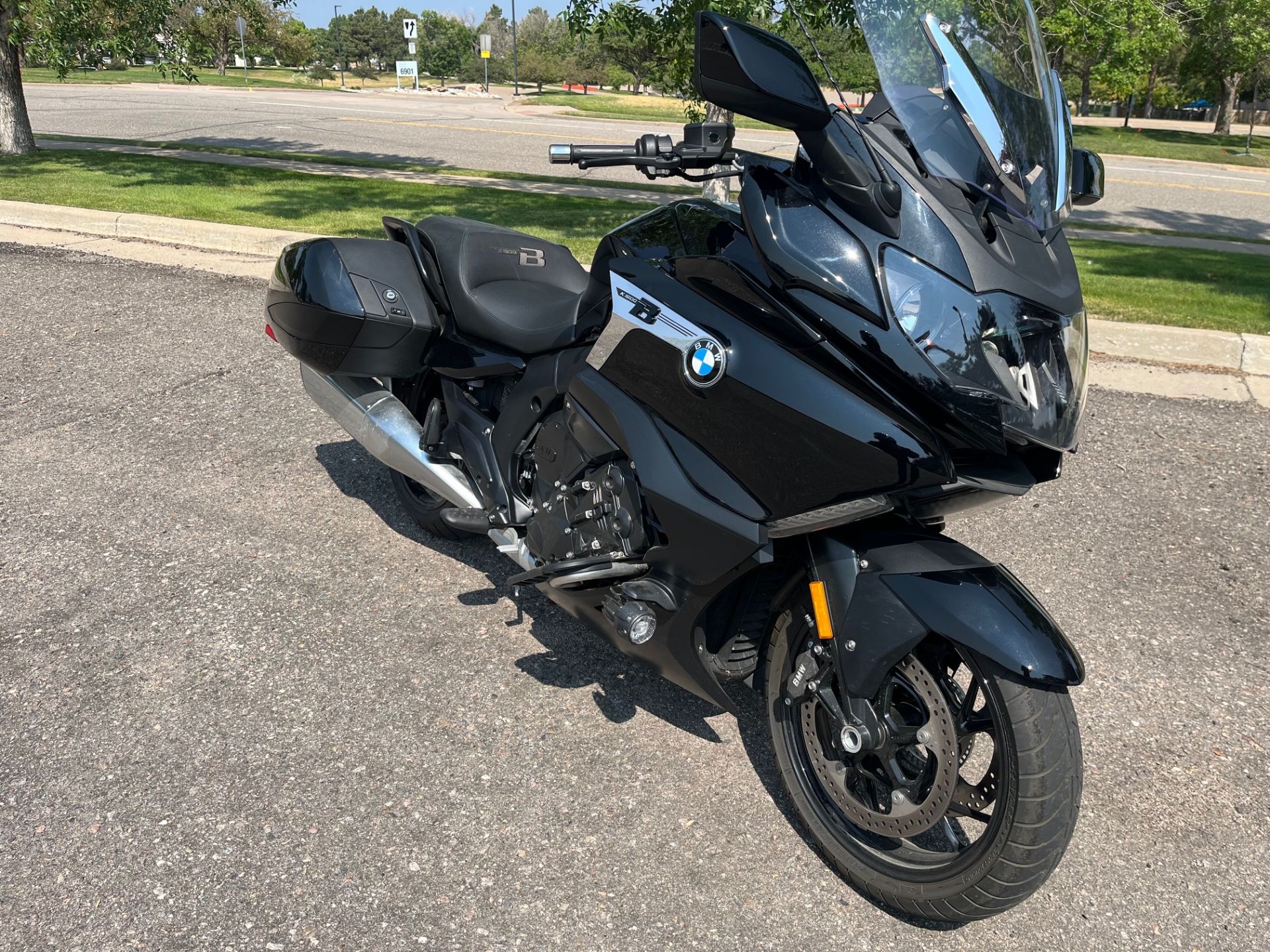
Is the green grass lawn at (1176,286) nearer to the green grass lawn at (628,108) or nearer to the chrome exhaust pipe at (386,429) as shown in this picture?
the chrome exhaust pipe at (386,429)

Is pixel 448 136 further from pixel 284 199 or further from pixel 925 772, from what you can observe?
pixel 925 772

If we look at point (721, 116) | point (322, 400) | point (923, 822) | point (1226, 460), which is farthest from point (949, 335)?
point (721, 116)

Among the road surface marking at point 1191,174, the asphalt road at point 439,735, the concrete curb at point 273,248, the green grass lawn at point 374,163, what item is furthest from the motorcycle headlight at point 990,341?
the road surface marking at point 1191,174

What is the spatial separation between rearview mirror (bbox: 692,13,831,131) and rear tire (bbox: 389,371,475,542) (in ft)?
6.60

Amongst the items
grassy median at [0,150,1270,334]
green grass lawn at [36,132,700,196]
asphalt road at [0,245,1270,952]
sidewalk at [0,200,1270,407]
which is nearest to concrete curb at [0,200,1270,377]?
sidewalk at [0,200,1270,407]

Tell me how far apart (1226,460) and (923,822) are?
3.46m

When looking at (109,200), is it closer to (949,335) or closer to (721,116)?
(721,116)

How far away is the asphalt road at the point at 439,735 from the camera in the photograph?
96.3 inches

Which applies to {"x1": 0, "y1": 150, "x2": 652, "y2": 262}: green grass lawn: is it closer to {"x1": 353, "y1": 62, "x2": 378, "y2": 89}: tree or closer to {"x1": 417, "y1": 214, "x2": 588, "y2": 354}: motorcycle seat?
{"x1": 417, "y1": 214, "x2": 588, "y2": 354}: motorcycle seat

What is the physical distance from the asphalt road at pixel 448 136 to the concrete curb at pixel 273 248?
5.85 metres

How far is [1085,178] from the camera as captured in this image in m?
2.59

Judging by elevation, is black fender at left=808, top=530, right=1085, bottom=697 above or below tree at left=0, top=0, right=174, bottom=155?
below

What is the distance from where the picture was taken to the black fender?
214cm

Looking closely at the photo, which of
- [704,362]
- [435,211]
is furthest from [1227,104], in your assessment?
[704,362]
